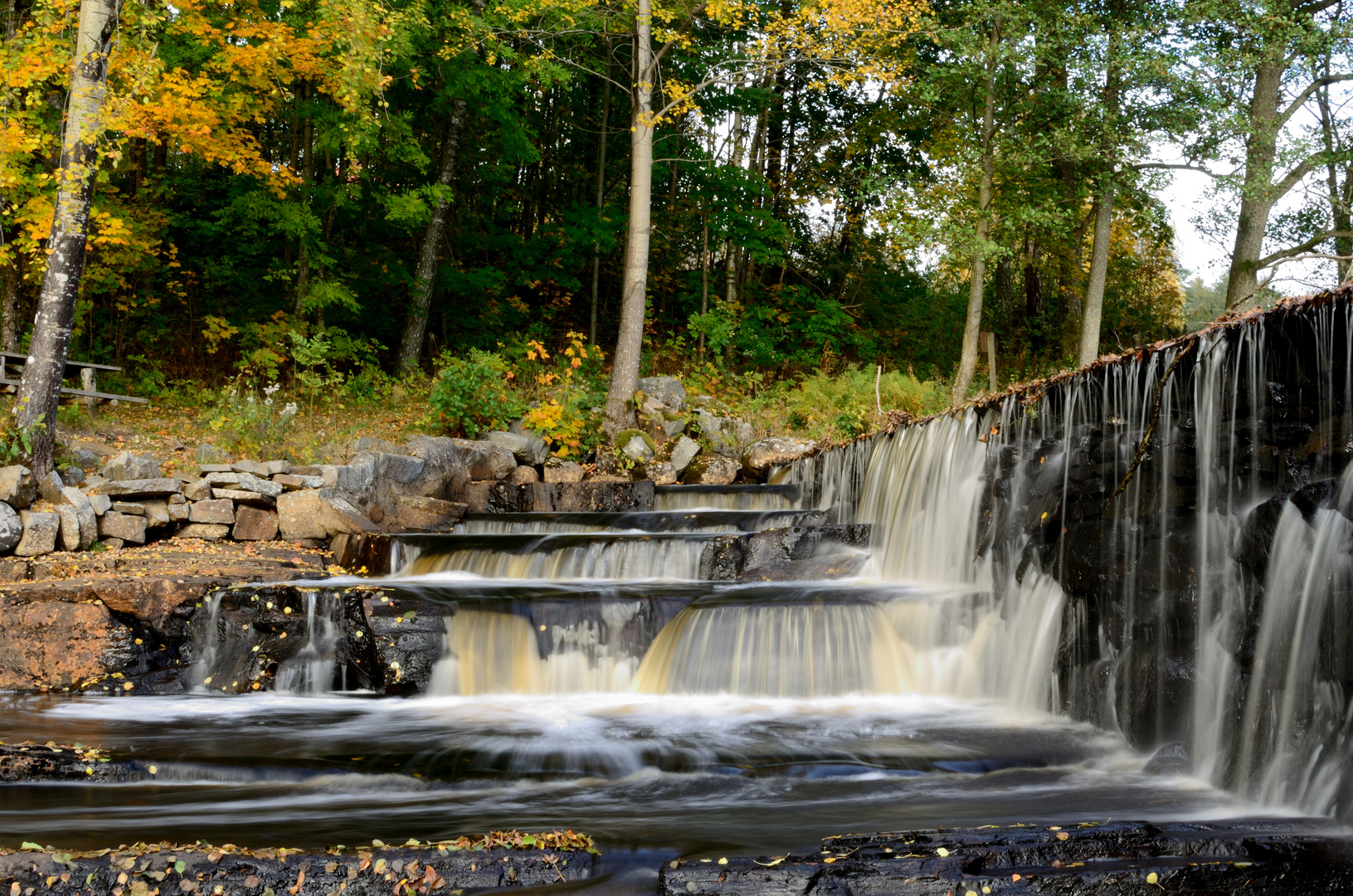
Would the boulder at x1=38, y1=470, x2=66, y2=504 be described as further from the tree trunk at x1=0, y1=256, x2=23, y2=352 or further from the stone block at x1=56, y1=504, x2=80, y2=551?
the tree trunk at x1=0, y1=256, x2=23, y2=352

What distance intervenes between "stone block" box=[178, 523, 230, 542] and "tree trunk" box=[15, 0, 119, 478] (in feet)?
4.86

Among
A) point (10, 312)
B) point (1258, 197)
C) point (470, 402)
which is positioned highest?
point (1258, 197)

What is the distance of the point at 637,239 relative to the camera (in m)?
16.9

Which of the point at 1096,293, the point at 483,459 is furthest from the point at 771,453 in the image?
the point at 1096,293

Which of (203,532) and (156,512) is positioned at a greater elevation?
(156,512)

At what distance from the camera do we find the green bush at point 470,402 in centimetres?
1515

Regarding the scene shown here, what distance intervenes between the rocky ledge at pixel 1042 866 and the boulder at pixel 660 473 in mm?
11823

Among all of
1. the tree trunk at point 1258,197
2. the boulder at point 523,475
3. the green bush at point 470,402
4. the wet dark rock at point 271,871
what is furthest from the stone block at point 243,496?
the tree trunk at point 1258,197

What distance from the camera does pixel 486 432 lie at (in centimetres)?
1520

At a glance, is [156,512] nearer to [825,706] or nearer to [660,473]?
[660,473]

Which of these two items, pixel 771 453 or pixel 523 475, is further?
pixel 771 453

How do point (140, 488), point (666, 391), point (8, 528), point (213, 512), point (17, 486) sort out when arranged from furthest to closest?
point (666, 391) < point (213, 512) < point (140, 488) < point (17, 486) < point (8, 528)

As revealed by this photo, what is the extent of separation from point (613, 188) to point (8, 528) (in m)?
19.2

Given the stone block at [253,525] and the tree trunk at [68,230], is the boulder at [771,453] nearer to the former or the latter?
the stone block at [253,525]
